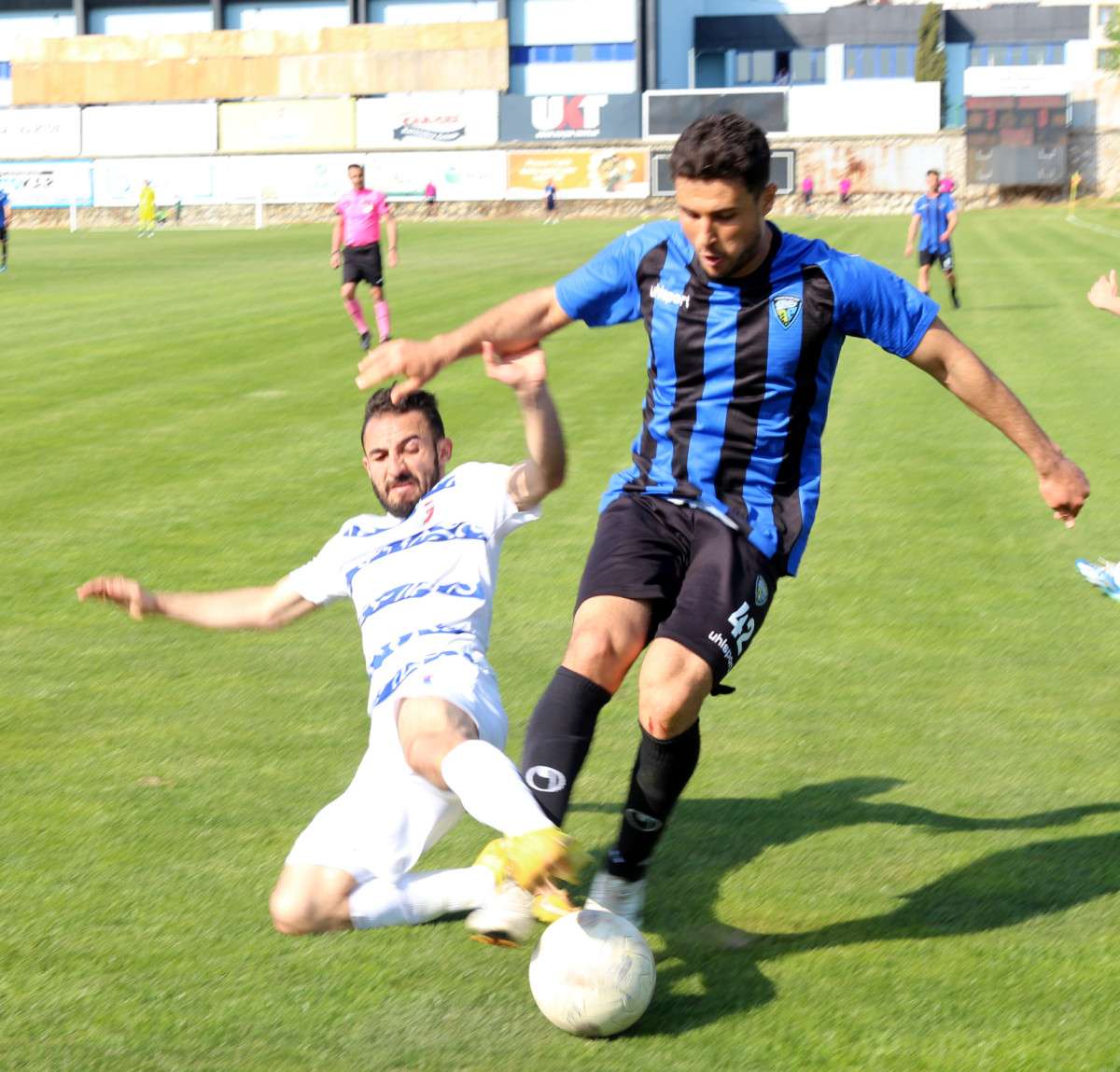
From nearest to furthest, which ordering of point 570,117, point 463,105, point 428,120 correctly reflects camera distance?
point 570,117, point 463,105, point 428,120

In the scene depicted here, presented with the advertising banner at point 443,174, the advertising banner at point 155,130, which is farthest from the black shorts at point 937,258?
the advertising banner at point 155,130

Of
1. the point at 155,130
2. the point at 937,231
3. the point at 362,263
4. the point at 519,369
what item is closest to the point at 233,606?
the point at 519,369

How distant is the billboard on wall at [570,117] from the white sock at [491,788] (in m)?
74.7

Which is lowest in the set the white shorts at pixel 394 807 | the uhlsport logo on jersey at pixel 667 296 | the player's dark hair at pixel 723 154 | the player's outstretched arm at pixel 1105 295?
the white shorts at pixel 394 807

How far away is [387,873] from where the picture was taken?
4324mm

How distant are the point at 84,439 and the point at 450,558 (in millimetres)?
8671

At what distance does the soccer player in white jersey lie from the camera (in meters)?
4.05

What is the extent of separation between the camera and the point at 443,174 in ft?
245

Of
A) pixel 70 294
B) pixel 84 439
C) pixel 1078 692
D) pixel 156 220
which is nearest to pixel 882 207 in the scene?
pixel 156 220

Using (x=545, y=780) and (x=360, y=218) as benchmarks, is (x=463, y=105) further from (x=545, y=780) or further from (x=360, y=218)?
(x=545, y=780)

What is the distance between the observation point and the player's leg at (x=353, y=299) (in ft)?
62.7

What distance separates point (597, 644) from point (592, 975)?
2.91 feet

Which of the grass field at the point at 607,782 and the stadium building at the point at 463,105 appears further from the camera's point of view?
the stadium building at the point at 463,105

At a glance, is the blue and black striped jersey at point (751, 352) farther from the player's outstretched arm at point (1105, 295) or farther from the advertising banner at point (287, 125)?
the advertising banner at point (287, 125)
